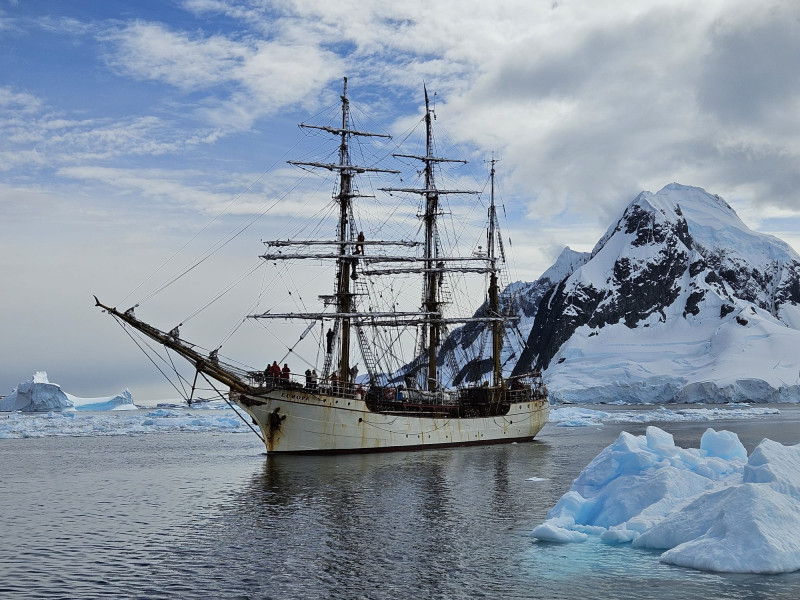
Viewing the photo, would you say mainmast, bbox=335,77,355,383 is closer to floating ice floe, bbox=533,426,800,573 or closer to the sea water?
the sea water

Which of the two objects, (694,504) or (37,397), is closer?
(694,504)

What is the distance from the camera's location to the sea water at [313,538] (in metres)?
15.7

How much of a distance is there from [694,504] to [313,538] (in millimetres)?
9561

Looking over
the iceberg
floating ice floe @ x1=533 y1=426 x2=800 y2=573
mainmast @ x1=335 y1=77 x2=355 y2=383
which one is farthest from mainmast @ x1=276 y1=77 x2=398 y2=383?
the iceberg

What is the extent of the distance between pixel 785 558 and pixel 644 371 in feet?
559

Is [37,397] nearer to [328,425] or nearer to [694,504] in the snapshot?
[328,425]

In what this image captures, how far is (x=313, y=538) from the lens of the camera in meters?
20.9

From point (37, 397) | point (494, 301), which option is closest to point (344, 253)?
point (494, 301)

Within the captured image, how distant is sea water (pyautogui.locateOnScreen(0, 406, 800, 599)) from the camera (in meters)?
15.7

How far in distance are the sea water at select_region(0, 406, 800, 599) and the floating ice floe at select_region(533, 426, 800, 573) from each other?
0.42 m

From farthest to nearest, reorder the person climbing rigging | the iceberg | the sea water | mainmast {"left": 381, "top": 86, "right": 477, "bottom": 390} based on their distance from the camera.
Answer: the iceberg, mainmast {"left": 381, "top": 86, "right": 477, "bottom": 390}, the person climbing rigging, the sea water

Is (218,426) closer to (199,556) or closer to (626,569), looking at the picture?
(199,556)

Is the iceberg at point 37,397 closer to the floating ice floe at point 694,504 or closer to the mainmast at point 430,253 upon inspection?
the mainmast at point 430,253

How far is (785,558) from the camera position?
15.6 metres
